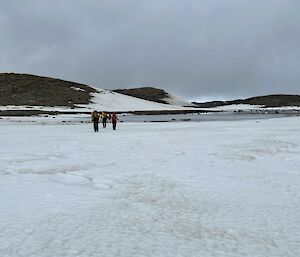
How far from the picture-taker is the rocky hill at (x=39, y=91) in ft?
307

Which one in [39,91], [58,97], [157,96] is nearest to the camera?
[58,97]

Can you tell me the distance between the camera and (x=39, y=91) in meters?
104

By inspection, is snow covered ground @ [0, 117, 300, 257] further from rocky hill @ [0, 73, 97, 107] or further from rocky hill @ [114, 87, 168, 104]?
rocky hill @ [114, 87, 168, 104]

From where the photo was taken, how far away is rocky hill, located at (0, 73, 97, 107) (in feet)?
307

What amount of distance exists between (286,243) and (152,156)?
8.24 m

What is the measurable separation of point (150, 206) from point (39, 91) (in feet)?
333

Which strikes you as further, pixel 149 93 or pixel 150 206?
pixel 149 93

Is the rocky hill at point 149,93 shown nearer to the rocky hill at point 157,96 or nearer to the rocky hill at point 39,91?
the rocky hill at point 157,96

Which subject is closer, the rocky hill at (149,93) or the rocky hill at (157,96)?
the rocky hill at (157,96)

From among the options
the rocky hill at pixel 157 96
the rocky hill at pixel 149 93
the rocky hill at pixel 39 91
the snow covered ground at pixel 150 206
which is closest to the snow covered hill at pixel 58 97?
the rocky hill at pixel 39 91

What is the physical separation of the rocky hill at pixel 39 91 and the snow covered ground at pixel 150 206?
80.1m

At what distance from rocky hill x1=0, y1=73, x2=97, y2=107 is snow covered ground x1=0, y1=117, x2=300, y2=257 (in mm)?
80079

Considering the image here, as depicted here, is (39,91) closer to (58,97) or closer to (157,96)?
(58,97)

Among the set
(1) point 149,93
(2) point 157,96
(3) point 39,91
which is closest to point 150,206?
(3) point 39,91
